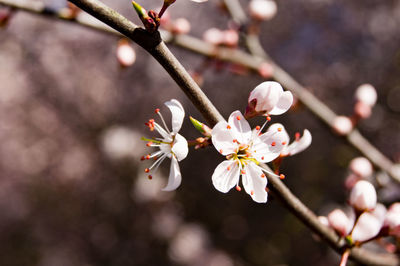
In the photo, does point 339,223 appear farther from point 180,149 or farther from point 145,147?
point 145,147

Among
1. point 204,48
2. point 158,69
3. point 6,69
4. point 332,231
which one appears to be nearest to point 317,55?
point 158,69

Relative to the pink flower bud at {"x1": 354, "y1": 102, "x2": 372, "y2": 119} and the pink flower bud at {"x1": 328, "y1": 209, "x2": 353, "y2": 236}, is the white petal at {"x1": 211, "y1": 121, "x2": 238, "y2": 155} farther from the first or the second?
the pink flower bud at {"x1": 354, "y1": 102, "x2": 372, "y2": 119}

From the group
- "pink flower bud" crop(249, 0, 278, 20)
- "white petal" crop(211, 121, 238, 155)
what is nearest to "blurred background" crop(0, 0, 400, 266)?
"pink flower bud" crop(249, 0, 278, 20)

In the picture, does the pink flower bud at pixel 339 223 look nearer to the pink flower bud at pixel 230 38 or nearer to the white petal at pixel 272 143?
the white petal at pixel 272 143

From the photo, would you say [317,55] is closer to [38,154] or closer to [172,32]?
[172,32]

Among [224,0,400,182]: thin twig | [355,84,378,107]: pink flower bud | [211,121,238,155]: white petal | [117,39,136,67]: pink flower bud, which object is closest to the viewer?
[211,121,238,155]: white petal

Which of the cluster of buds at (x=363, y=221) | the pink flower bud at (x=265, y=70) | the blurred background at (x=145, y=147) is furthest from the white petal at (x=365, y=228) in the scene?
the blurred background at (x=145, y=147)
